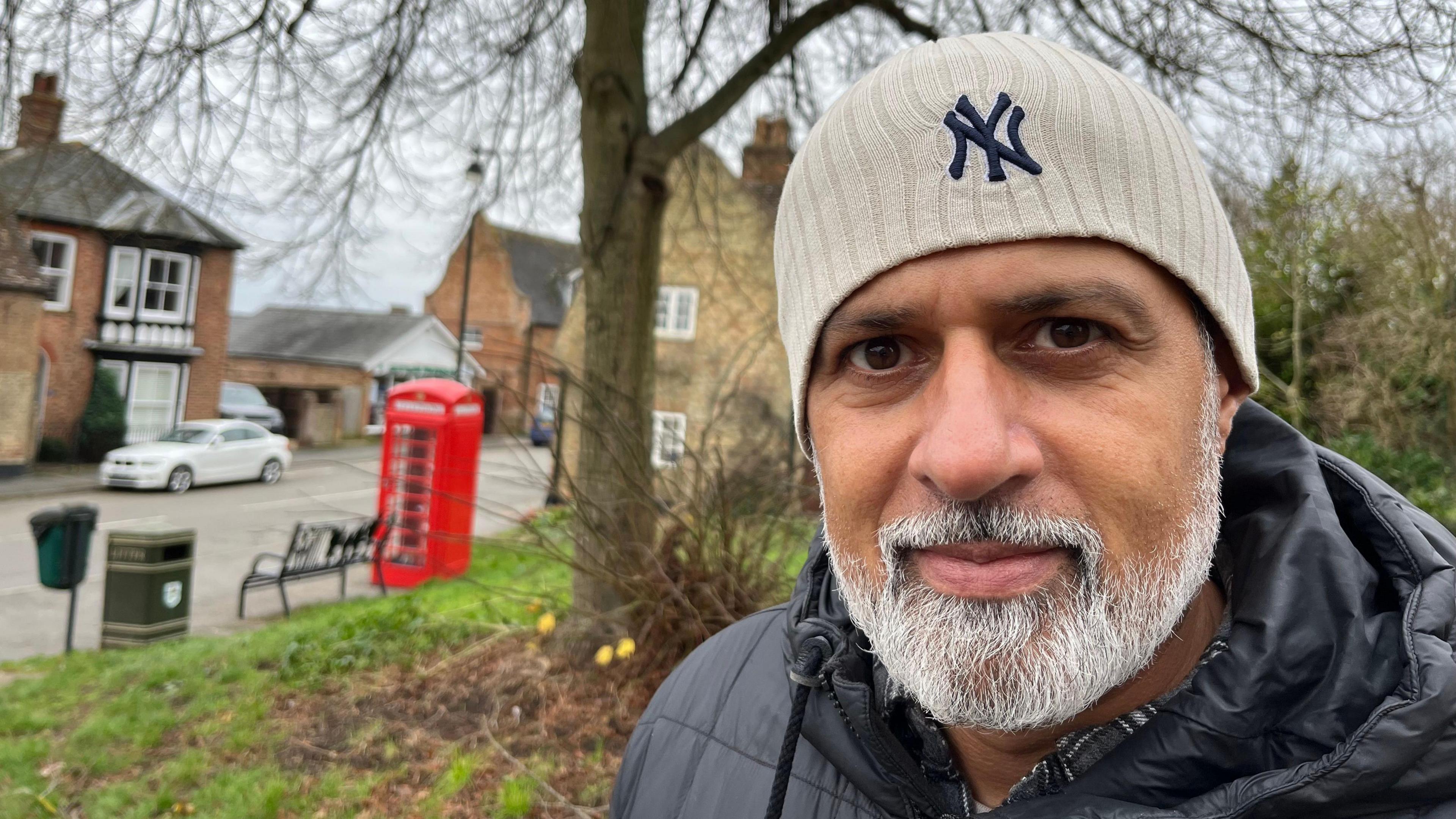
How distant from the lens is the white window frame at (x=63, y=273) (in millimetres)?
23672

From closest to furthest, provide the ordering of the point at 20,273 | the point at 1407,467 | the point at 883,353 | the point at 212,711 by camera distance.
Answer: the point at 883,353
the point at 212,711
the point at 1407,467
the point at 20,273

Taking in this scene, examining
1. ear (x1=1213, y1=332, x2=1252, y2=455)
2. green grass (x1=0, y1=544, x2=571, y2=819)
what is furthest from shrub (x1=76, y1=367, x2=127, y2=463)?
ear (x1=1213, y1=332, x2=1252, y2=455)

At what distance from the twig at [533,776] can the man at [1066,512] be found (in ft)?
8.90

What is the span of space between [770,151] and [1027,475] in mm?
7805

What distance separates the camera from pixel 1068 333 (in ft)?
3.94

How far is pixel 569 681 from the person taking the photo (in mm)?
5223

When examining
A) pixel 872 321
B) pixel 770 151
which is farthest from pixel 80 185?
pixel 872 321

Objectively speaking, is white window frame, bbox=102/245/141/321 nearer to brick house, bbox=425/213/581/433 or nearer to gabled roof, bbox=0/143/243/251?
brick house, bbox=425/213/581/433

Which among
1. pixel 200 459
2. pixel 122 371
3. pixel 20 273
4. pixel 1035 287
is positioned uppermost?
pixel 20 273

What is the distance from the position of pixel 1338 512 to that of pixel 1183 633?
0.32m

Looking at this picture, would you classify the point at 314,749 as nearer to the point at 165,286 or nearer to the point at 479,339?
the point at 479,339

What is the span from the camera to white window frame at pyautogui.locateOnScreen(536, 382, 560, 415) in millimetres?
4801

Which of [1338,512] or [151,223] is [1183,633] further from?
[151,223]

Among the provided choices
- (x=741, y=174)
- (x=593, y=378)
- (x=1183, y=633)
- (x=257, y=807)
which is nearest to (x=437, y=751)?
(x=257, y=807)
